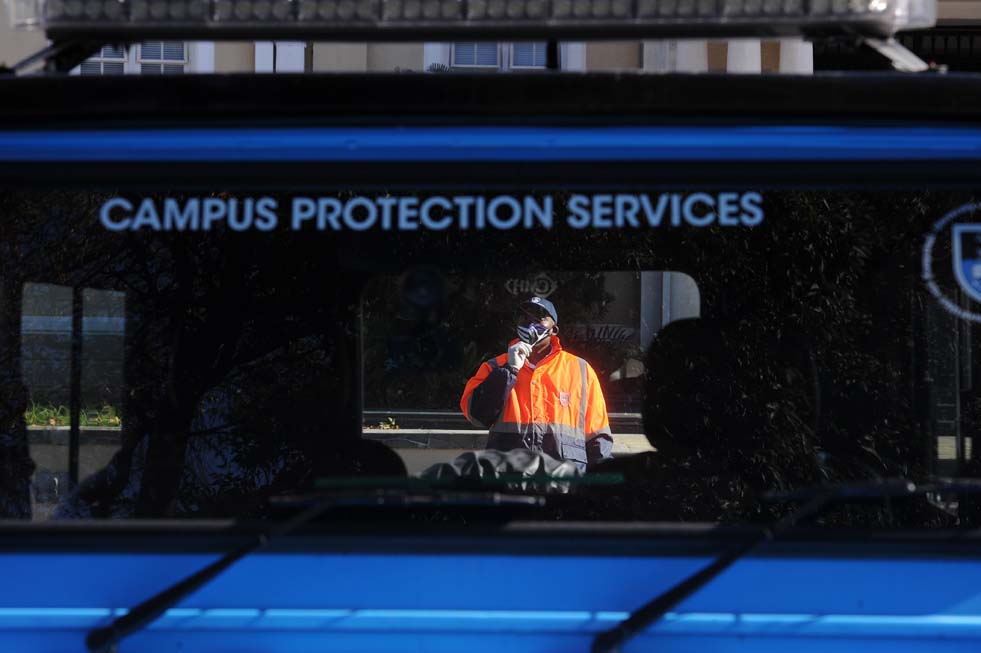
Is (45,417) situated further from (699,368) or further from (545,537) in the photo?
(699,368)

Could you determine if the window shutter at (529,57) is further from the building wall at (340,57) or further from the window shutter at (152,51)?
the window shutter at (152,51)

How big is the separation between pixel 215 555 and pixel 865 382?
1154mm

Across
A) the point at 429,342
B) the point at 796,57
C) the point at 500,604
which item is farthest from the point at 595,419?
the point at 796,57

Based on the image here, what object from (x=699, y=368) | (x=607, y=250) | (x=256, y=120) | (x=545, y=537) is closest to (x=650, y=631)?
(x=545, y=537)

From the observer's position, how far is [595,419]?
202cm

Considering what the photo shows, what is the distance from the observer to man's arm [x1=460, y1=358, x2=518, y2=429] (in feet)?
6.51

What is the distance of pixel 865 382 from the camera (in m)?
1.89

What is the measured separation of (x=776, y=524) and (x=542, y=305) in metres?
0.59

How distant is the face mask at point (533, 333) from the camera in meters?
2.04

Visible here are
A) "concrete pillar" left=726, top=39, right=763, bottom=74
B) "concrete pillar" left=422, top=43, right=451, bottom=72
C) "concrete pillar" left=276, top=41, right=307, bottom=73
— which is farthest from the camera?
"concrete pillar" left=276, top=41, right=307, bottom=73

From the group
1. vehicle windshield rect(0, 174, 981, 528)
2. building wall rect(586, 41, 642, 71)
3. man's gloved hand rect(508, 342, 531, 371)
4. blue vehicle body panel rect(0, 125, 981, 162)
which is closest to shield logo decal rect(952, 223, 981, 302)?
vehicle windshield rect(0, 174, 981, 528)

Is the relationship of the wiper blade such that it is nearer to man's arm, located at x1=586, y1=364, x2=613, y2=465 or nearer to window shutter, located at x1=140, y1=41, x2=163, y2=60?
man's arm, located at x1=586, y1=364, x2=613, y2=465

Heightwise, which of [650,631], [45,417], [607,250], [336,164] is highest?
[336,164]

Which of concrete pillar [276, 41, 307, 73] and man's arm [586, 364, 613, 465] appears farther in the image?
concrete pillar [276, 41, 307, 73]
